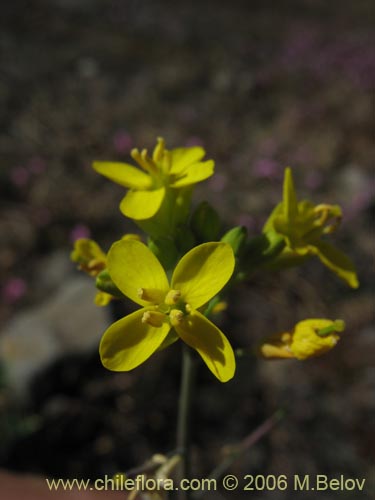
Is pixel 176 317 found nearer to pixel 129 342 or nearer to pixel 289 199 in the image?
pixel 129 342

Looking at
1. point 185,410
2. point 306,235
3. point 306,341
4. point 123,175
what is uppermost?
point 123,175

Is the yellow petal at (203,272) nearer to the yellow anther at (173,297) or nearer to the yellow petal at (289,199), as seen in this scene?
the yellow anther at (173,297)

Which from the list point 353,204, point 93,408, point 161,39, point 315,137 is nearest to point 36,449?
point 93,408

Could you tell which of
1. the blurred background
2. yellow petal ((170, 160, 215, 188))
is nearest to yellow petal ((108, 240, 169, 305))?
yellow petal ((170, 160, 215, 188))

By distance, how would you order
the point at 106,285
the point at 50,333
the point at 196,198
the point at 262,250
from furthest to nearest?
the point at 196,198, the point at 50,333, the point at 262,250, the point at 106,285

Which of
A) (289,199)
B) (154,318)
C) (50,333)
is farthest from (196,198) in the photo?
(154,318)

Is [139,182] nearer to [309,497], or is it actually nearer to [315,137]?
[309,497]

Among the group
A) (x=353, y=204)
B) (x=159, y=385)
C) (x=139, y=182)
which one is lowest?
Result: (x=159, y=385)
